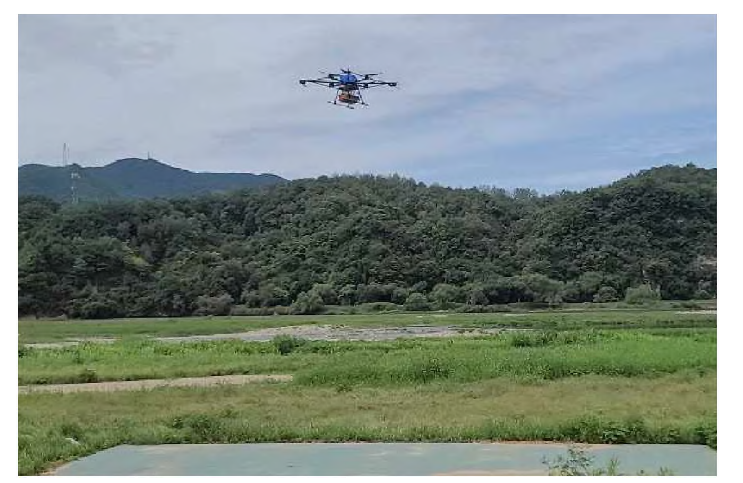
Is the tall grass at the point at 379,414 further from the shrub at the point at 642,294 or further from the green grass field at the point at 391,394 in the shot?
the shrub at the point at 642,294

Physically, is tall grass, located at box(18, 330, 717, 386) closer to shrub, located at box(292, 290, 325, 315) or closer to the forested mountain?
the forested mountain

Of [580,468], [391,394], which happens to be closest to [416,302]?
[391,394]

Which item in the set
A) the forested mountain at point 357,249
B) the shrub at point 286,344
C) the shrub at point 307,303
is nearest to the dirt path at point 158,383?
the shrub at point 286,344

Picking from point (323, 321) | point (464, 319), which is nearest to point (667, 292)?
point (464, 319)

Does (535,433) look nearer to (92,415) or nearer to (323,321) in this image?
(92,415)

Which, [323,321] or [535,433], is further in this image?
[323,321]

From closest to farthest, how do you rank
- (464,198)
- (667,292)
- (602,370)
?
1. (602,370)
2. (667,292)
3. (464,198)

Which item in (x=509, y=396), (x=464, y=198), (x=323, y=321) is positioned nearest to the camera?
(x=509, y=396)

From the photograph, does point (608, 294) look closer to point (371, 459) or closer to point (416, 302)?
point (416, 302)
